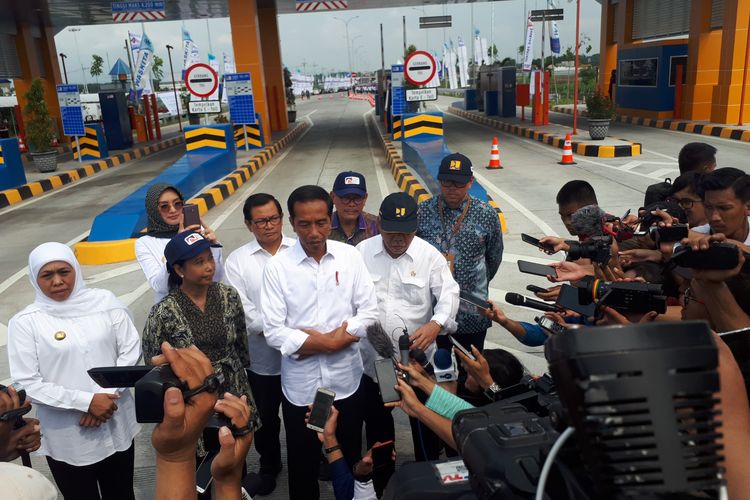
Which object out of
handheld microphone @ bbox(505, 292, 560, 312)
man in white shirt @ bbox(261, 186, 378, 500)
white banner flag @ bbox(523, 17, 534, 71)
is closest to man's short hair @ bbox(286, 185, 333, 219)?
man in white shirt @ bbox(261, 186, 378, 500)

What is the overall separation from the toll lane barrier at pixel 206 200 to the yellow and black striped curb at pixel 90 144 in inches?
200

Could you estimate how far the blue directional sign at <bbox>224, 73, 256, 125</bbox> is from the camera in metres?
15.7

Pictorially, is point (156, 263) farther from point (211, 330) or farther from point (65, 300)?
point (211, 330)

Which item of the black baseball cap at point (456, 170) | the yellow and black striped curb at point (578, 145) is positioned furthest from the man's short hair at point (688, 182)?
the yellow and black striped curb at point (578, 145)

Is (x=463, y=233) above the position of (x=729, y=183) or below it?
below

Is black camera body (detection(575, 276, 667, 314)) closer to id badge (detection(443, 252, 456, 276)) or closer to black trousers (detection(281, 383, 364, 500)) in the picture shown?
black trousers (detection(281, 383, 364, 500))

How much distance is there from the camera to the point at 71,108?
15.6m

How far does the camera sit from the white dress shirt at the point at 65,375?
2.44 metres

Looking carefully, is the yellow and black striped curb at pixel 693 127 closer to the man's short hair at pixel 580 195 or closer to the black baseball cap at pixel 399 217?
the man's short hair at pixel 580 195

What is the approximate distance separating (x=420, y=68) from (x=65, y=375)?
457 inches

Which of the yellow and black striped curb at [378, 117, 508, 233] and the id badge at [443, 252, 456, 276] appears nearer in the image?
the id badge at [443, 252, 456, 276]

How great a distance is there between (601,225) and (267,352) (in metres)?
1.85

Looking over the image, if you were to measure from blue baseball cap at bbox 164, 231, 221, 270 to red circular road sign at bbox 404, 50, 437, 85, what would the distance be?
1107 cm

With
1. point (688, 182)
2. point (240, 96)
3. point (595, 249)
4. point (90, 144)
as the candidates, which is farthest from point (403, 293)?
point (90, 144)
